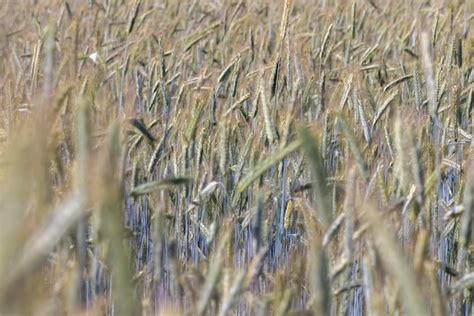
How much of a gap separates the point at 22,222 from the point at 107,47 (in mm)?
2947

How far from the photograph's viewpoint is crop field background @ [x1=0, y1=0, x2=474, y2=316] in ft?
2.27

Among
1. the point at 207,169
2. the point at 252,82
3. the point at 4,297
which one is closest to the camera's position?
the point at 4,297

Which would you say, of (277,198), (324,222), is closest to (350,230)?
(324,222)

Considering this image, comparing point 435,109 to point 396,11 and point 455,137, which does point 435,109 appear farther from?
A: point 396,11

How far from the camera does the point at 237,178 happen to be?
1.94 metres

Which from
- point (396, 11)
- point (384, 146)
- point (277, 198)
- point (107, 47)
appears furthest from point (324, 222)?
point (396, 11)

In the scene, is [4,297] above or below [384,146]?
below

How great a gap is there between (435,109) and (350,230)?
82 centimetres

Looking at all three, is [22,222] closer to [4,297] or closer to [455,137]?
[4,297]

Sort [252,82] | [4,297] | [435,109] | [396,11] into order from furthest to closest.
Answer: [396,11] → [252,82] → [435,109] → [4,297]

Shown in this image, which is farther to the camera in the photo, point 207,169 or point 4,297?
point 207,169

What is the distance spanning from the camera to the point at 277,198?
199 cm

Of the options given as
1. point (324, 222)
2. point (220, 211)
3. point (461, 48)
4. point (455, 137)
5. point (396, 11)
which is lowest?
point (324, 222)

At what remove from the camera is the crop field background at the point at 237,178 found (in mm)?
692
